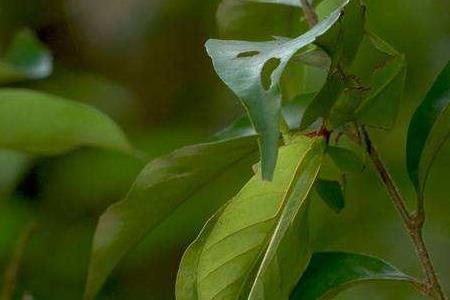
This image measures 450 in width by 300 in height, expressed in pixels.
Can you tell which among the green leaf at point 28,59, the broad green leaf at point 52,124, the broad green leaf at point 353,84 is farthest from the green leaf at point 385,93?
the green leaf at point 28,59

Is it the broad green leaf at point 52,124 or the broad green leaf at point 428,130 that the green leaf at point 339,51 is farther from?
the broad green leaf at point 52,124

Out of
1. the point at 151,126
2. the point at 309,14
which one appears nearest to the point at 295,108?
the point at 309,14

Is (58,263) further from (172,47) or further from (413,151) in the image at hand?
(413,151)

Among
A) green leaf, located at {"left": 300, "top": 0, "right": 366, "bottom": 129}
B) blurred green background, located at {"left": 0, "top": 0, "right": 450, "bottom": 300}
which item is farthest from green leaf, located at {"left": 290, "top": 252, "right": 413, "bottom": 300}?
blurred green background, located at {"left": 0, "top": 0, "right": 450, "bottom": 300}

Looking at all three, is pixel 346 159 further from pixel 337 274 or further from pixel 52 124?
pixel 52 124

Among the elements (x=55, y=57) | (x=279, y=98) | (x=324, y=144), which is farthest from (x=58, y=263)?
(x=279, y=98)

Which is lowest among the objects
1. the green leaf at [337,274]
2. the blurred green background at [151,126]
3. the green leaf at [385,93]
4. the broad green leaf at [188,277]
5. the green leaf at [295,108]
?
→ the blurred green background at [151,126]
